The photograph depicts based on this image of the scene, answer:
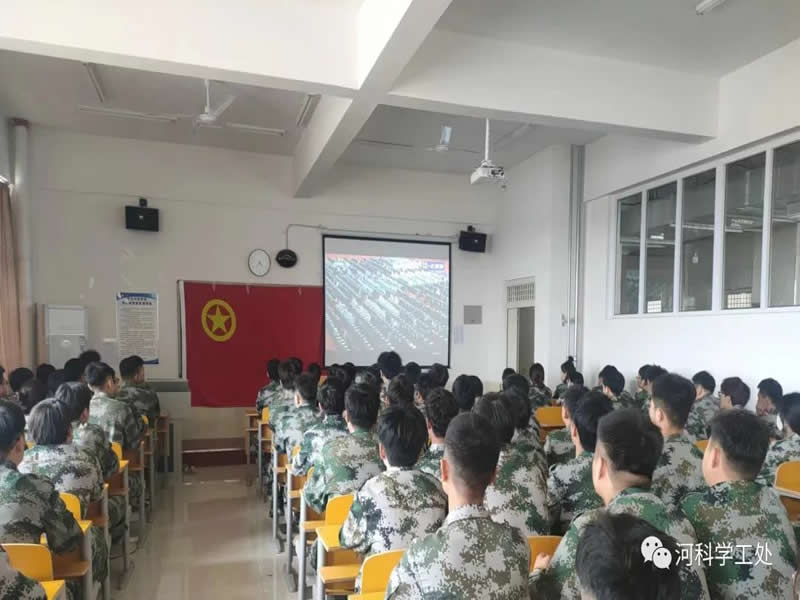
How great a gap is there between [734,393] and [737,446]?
325cm

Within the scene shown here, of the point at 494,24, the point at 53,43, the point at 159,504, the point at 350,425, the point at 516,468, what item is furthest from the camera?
the point at 159,504

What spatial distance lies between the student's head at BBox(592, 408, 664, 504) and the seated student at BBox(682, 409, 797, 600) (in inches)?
10.4

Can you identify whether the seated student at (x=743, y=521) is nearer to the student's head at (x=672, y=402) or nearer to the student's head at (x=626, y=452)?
the student's head at (x=626, y=452)

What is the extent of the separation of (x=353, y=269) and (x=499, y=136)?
268 centimetres

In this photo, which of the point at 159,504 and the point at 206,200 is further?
the point at 206,200

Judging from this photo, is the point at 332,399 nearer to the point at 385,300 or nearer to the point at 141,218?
the point at 385,300

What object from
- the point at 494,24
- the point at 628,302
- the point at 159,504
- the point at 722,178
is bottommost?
the point at 159,504

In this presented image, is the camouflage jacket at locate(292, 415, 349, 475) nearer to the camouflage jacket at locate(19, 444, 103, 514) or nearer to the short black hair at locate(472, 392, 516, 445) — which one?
the short black hair at locate(472, 392, 516, 445)

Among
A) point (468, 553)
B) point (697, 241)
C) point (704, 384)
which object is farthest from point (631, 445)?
point (697, 241)

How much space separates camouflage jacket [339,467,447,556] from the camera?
184cm

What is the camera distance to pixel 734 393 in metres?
4.41

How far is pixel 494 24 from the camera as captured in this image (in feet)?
12.4

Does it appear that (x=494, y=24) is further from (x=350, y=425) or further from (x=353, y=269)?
(x=353, y=269)

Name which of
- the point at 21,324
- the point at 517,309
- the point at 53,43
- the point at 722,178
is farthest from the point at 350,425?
the point at 517,309
